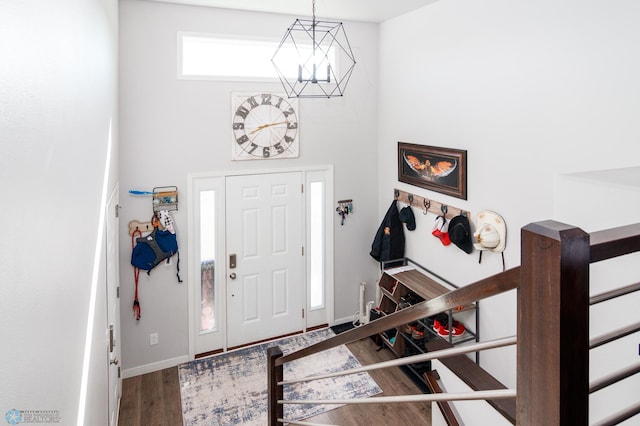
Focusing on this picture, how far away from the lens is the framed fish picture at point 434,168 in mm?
3867

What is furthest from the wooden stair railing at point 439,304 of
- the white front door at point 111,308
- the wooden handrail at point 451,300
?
Result: the white front door at point 111,308

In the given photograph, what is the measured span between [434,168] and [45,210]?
3.73m

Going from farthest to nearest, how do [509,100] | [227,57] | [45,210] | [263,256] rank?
1. [263,256]
2. [227,57]
3. [509,100]
4. [45,210]

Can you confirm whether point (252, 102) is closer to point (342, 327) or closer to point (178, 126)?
point (178, 126)

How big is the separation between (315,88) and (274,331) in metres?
2.86

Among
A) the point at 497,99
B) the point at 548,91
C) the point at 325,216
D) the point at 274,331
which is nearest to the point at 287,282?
the point at 274,331

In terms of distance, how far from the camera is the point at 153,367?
438cm

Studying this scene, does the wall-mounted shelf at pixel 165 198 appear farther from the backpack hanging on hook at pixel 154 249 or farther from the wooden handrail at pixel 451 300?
the wooden handrail at pixel 451 300

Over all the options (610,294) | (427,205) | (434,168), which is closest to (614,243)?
(610,294)

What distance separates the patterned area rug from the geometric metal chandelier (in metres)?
2.90

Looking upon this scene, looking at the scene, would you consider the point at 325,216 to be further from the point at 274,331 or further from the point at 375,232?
the point at 274,331

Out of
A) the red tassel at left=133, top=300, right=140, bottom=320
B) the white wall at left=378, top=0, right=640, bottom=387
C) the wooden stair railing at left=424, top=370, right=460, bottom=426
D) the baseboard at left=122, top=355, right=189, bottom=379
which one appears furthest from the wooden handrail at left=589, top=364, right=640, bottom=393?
the baseboard at left=122, top=355, right=189, bottom=379

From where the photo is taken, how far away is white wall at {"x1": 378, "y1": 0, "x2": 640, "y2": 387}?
2.56 m

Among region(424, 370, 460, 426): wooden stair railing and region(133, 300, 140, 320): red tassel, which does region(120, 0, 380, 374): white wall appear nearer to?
region(133, 300, 140, 320): red tassel
